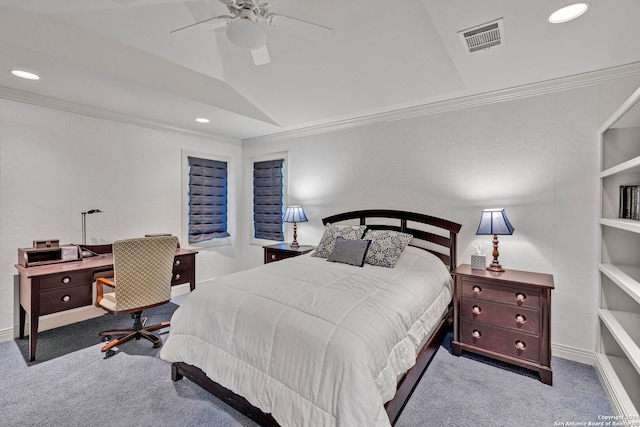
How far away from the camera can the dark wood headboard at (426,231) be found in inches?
120

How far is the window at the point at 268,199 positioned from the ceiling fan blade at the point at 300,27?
289cm

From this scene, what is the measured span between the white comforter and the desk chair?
809 millimetres

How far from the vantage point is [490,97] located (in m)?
2.84

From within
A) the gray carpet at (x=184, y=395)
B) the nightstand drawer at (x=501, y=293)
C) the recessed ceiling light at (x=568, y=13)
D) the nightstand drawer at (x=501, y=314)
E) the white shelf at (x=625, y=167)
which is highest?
the recessed ceiling light at (x=568, y=13)

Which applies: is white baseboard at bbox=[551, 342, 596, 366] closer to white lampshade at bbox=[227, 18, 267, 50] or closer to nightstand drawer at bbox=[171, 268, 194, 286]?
white lampshade at bbox=[227, 18, 267, 50]

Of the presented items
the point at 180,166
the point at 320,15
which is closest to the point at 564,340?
the point at 320,15

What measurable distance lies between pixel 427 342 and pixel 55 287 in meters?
3.22

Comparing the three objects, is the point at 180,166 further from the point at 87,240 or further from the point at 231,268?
the point at 231,268

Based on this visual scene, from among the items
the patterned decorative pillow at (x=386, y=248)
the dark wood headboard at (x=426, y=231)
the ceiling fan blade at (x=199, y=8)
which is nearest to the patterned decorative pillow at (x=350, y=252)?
the patterned decorative pillow at (x=386, y=248)

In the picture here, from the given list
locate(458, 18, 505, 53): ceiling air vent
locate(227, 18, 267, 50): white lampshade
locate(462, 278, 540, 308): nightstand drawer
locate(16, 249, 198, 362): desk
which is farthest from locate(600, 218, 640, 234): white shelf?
locate(16, 249, 198, 362): desk

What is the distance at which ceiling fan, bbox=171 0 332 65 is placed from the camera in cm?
160

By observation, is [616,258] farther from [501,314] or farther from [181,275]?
[181,275]

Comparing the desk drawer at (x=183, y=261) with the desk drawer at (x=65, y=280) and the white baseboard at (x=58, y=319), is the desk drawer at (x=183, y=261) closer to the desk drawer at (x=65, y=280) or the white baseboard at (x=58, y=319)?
the desk drawer at (x=65, y=280)

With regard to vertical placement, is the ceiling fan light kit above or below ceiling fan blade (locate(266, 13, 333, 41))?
below
